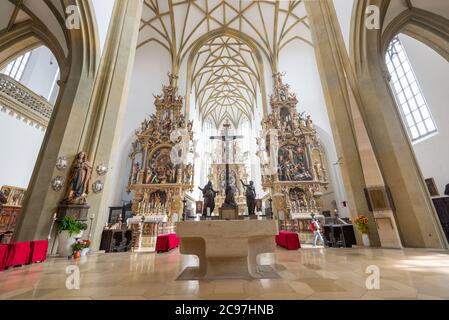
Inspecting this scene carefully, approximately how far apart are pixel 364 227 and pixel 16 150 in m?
17.9

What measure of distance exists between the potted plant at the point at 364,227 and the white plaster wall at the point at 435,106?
7463mm

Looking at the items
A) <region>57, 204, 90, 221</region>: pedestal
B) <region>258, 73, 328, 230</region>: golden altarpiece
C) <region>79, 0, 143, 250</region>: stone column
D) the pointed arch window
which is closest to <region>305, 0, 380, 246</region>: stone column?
<region>258, 73, 328, 230</region>: golden altarpiece

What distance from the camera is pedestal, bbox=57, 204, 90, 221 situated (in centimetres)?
593

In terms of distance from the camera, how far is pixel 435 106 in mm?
9883

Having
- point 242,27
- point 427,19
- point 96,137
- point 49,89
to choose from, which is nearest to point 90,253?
point 96,137

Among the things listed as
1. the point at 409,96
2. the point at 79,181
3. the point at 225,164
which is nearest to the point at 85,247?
the point at 79,181

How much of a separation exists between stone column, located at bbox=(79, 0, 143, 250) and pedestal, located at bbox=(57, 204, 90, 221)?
42 cm

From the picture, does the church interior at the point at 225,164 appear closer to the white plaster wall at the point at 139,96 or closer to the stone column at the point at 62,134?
the stone column at the point at 62,134

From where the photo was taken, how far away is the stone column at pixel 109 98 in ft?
22.8

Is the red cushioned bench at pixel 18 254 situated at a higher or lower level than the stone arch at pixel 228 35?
lower

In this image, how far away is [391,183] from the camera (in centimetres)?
636

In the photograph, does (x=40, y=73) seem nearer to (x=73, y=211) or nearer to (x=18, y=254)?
(x=73, y=211)

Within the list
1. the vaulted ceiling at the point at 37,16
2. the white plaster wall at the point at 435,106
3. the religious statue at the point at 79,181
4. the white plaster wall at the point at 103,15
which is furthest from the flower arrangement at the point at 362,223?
the vaulted ceiling at the point at 37,16

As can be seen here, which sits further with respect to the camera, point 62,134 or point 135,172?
point 135,172
